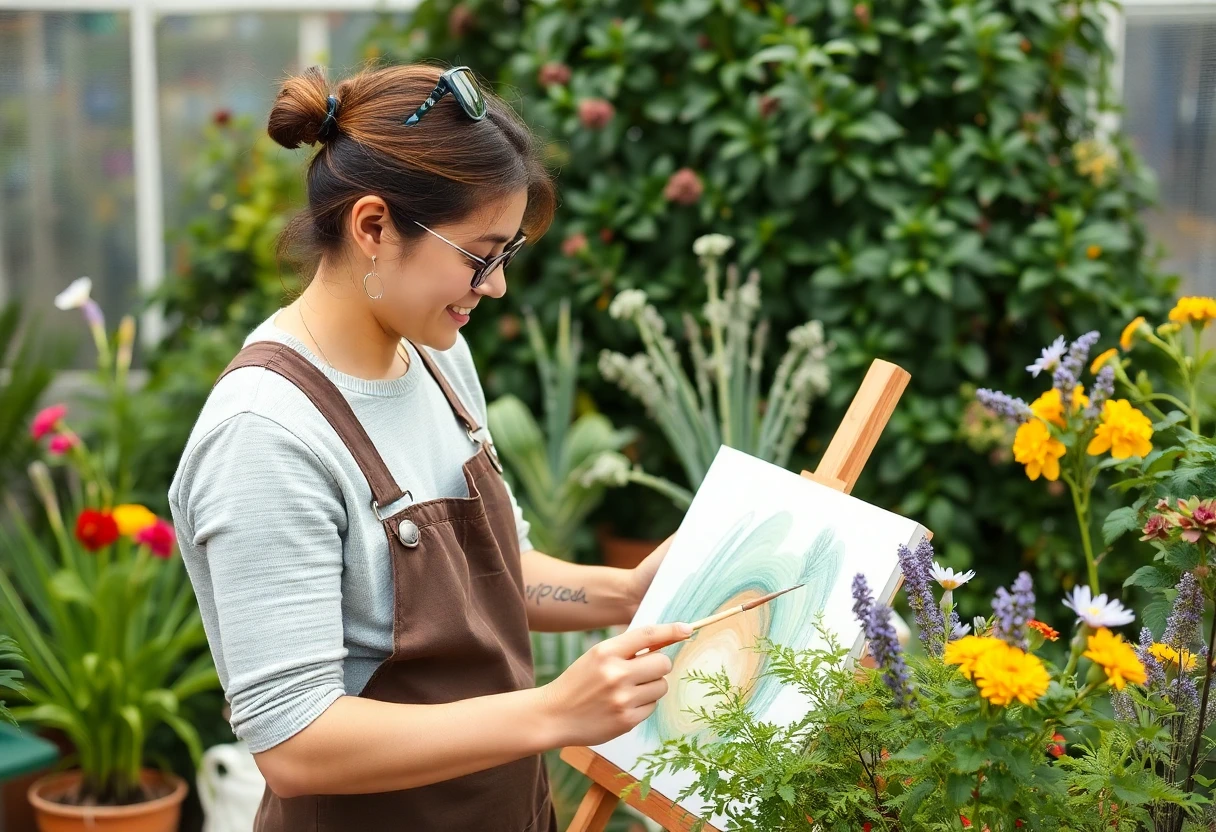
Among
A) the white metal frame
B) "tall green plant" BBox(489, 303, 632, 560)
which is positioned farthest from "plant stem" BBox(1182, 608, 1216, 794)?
the white metal frame

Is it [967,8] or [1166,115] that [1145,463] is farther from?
[1166,115]

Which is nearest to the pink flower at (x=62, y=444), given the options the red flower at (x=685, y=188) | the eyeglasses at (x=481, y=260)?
the red flower at (x=685, y=188)

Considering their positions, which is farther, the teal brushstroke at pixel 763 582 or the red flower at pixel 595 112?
the red flower at pixel 595 112

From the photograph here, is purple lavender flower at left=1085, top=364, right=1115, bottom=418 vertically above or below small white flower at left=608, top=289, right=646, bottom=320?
above

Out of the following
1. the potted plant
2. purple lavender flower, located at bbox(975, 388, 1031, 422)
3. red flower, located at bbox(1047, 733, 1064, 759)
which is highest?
purple lavender flower, located at bbox(975, 388, 1031, 422)

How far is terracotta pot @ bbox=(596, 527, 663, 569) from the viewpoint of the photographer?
10.1 feet

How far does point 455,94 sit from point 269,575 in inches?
21.9

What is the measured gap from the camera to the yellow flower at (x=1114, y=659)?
0.88 m

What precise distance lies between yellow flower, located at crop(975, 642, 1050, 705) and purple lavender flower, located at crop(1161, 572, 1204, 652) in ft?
0.97

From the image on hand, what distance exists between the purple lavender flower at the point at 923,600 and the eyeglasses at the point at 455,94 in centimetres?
66

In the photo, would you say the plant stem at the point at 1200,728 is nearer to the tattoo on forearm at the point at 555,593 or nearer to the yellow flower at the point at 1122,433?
the yellow flower at the point at 1122,433

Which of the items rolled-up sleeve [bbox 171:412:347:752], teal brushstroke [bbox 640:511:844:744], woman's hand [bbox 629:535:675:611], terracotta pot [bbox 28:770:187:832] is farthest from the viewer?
terracotta pot [bbox 28:770:187:832]

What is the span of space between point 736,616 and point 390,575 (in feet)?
1.41

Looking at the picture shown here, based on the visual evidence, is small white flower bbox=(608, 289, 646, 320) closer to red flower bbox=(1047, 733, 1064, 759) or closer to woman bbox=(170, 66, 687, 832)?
woman bbox=(170, 66, 687, 832)
